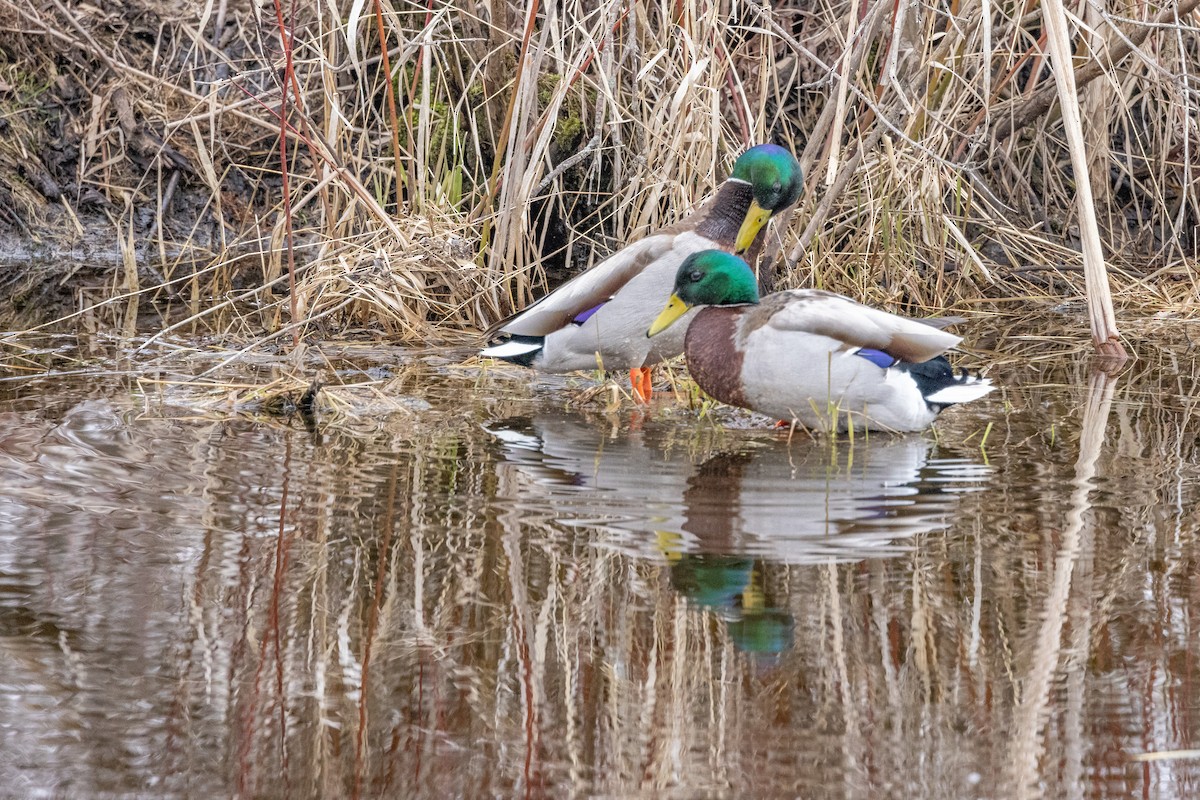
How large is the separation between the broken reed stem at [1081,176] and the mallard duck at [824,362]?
0.95 metres

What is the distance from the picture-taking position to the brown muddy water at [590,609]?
214 centimetres

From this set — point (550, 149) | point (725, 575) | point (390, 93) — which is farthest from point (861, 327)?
point (550, 149)

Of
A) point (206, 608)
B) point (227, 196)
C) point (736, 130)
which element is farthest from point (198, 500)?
point (227, 196)

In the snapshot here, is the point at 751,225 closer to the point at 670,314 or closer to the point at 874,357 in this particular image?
the point at 670,314

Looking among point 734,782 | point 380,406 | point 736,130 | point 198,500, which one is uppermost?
point 736,130

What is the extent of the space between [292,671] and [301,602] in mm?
342

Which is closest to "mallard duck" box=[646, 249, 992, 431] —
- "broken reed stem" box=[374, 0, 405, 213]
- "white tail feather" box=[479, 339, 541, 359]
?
"white tail feather" box=[479, 339, 541, 359]

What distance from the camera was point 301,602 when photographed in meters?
2.75

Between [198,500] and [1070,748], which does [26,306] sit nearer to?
[198,500]

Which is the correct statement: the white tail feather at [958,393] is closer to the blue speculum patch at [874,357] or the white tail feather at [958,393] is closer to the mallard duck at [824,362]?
the mallard duck at [824,362]

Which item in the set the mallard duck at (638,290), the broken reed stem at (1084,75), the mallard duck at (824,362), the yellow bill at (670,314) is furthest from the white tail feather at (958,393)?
the broken reed stem at (1084,75)

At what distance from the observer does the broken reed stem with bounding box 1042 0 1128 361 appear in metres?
4.75

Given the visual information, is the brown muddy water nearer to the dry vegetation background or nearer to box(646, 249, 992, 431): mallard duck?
box(646, 249, 992, 431): mallard duck

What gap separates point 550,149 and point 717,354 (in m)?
2.83
